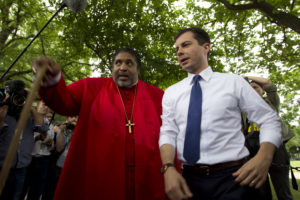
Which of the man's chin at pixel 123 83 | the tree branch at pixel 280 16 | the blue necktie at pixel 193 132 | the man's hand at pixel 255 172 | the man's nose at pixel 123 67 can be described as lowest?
the man's hand at pixel 255 172

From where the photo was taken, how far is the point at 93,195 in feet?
7.06

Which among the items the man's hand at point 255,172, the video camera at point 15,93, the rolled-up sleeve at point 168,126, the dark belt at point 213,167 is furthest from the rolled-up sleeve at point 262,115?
the video camera at point 15,93

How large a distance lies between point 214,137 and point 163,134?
39cm

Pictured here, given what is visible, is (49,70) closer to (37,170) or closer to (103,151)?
(103,151)

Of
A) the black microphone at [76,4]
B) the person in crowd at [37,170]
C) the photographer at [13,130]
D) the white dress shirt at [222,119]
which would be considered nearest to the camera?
the white dress shirt at [222,119]

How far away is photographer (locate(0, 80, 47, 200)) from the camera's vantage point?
320 centimetres

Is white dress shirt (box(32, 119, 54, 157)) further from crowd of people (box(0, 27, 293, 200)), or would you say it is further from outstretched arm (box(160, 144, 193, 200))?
outstretched arm (box(160, 144, 193, 200))

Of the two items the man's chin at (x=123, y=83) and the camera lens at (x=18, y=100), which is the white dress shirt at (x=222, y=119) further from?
the camera lens at (x=18, y=100)

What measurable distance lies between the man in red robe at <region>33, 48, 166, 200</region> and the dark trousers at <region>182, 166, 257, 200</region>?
2.78ft

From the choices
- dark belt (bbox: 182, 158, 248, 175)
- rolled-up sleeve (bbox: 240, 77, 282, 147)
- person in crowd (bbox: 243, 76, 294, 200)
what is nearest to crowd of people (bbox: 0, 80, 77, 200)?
dark belt (bbox: 182, 158, 248, 175)

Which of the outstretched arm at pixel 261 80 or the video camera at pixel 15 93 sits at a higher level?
the outstretched arm at pixel 261 80

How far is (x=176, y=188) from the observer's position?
4.26 feet

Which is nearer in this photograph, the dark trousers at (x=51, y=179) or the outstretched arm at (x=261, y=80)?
the outstretched arm at (x=261, y=80)

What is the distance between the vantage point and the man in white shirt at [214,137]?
4.48ft
